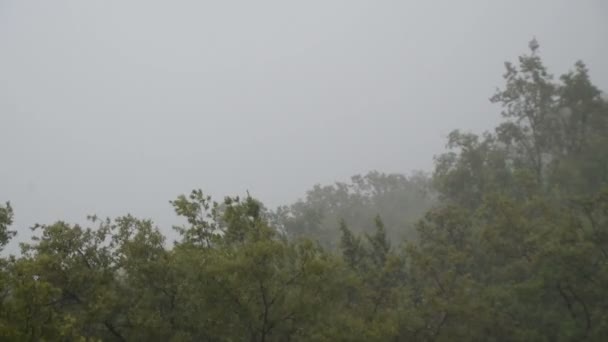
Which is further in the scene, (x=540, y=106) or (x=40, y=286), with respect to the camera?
(x=540, y=106)

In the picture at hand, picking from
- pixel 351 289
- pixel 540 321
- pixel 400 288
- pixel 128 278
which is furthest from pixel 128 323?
pixel 540 321

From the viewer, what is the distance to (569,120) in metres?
42.4

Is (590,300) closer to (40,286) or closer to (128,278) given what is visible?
(128,278)

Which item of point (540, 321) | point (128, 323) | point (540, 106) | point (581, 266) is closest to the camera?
point (128, 323)

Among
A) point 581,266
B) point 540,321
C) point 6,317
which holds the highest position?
point 6,317

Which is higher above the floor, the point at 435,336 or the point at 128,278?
the point at 128,278

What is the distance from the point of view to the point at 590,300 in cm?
2116

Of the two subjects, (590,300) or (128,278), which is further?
(590,300)

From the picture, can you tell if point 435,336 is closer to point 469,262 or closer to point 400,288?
point 400,288

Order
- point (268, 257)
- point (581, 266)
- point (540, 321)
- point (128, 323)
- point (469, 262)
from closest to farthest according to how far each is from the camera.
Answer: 1. point (268, 257)
2. point (128, 323)
3. point (581, 266)
4. point (540, 321)
5. point (469, 262)

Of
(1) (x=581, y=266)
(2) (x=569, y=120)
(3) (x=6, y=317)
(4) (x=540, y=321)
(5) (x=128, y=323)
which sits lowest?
(4) (x=540, y=321)

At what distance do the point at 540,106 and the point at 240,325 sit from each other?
4081 centimetres

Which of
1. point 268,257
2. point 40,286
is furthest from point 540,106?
point 40,286

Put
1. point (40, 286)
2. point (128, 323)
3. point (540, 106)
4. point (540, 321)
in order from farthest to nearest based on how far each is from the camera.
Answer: point (540, 106), point (540, 321), point (128, 323), point (40, 286)
